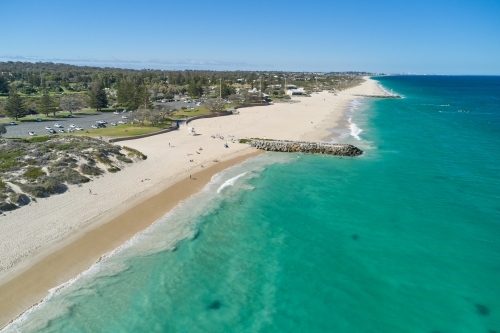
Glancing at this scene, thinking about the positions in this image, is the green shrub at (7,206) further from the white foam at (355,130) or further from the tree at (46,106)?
the tree at (46,106)

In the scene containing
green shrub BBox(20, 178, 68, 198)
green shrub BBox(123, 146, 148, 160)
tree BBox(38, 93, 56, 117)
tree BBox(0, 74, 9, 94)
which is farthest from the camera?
tree BBox(0, 74, 9, 94)

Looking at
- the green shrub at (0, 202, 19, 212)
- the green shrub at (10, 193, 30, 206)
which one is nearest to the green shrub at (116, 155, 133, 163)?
the green shrub at (10, 193, 30, 206)

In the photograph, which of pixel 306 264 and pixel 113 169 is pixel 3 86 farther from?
pixel 306 264

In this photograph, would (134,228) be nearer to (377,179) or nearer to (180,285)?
(180,285)

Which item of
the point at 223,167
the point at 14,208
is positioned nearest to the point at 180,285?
the point at 14,208

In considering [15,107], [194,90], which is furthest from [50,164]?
[194,90]

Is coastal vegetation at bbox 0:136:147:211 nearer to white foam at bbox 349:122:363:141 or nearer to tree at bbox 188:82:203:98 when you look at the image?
white foam at bbox 349:122:363:141
